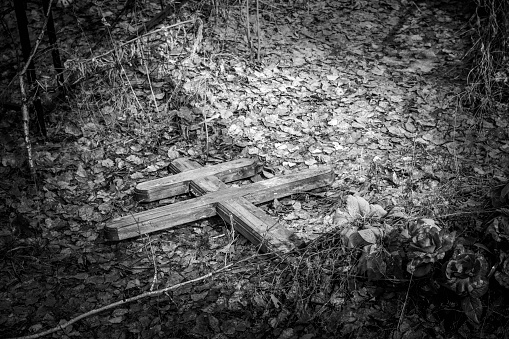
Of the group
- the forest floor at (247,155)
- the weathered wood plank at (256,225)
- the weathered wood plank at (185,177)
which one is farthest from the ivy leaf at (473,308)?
the weathered wood plank at (185,177)

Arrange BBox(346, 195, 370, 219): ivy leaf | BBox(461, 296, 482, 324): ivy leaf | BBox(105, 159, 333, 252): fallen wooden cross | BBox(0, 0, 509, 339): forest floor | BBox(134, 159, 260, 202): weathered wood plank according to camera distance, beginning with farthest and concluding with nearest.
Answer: BBox(134, 159, 260, 202): weathered wood plank < BBox(105, 159, 333, 252): fallen wooden cross < BBox(346, 195, 370, 219): ivy leaf < BBox(0, 0, 509, 339): forest floor < BBox(461, 296, 482, 324): ivy leaf

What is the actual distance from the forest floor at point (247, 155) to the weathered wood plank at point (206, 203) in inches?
3.3

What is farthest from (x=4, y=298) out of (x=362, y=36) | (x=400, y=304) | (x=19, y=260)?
(x=362, y=36)

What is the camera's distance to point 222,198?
156 inches

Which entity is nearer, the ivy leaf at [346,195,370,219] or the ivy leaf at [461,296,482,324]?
the ivy leaf at [461,296,482,324]

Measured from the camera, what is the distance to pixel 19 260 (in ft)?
11.8

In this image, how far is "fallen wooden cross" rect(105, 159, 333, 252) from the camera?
364cm

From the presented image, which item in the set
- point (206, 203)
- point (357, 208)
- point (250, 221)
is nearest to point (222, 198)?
point (206, 203)

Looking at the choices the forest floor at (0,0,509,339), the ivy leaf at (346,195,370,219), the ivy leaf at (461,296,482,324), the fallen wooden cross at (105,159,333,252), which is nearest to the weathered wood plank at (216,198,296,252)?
the fallen wooden cross at (105,159,333,252)

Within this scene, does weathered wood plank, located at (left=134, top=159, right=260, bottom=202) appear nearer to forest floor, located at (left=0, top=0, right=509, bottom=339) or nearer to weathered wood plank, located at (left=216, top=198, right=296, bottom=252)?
forest floor, located at (left=0, top=0, right=509, bottom=339)

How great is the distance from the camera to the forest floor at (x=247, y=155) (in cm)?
314

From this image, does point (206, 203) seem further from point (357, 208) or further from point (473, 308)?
point (473, 308)

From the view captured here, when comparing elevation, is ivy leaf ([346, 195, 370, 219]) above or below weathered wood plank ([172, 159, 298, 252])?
above

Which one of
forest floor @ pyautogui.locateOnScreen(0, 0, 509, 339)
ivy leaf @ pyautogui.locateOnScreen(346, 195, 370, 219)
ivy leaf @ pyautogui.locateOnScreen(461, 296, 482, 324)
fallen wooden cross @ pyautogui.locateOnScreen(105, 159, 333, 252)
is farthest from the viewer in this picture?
fallen wooden cross @ pyautogui.locateOnScreen(105, 159, 333, 252)
